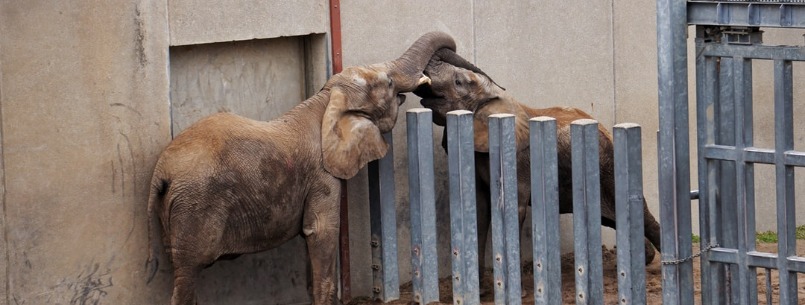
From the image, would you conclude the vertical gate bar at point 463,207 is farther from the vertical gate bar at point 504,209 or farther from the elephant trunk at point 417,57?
the elephant trunk at point 417,57

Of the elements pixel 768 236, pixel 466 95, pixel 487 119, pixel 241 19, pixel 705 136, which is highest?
pixel 241 19

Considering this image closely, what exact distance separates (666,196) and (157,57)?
290cm

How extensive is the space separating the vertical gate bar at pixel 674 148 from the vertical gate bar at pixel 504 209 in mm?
1318

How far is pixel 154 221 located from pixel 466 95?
6.85 ft

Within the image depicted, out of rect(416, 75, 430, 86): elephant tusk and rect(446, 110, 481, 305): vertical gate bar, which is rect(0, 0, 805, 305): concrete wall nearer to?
rect(416, 75, 430, 86): elephant tusk

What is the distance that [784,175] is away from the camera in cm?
666

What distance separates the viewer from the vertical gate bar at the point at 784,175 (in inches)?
259

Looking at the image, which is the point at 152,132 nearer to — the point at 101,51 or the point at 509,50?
the point at 101,51

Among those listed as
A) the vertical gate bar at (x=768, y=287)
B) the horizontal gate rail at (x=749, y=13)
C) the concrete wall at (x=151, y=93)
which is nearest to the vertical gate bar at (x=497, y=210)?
the concrete wall at (x=151, y=93)

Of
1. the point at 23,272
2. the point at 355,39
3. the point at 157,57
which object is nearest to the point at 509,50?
the point at 355,39

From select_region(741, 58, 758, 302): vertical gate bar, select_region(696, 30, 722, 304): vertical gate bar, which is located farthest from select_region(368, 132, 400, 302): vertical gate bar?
select_region(741, 58, 758, 302): vertical gate bar

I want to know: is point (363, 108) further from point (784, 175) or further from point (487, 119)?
point (784, 175)

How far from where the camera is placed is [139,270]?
8258 millimetres

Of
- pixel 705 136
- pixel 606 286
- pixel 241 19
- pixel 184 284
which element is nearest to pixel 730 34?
pixel 705 136
